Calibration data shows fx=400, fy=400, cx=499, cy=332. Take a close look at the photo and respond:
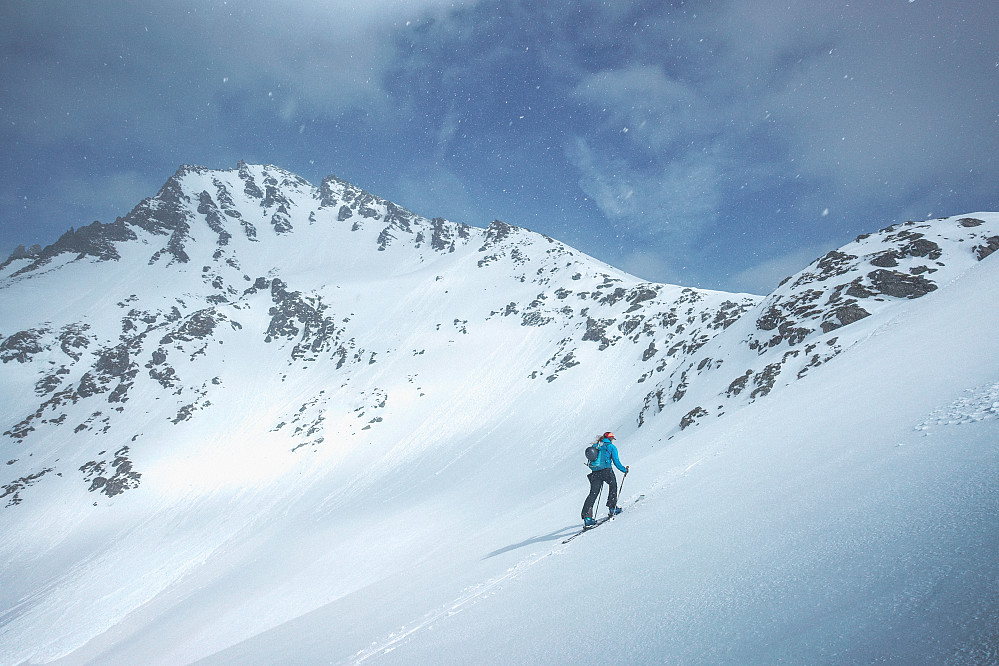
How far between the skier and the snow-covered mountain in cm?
62

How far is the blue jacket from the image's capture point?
25.0 feet

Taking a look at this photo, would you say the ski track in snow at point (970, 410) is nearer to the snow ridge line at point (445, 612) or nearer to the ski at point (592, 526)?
the ski at point (592, 526)

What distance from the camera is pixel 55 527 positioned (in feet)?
150

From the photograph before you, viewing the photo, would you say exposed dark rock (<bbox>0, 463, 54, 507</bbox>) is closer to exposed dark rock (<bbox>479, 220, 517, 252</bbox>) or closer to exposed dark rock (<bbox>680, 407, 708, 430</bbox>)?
exposed dark rock (<bbox>680, 407, 708, 430</bbox>)

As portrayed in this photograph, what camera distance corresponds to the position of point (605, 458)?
771 cm

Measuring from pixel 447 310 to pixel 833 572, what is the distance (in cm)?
8216

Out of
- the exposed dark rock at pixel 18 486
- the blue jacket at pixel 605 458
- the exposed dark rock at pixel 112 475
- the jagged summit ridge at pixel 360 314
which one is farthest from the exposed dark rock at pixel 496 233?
the blue jacket at pixel 605 458

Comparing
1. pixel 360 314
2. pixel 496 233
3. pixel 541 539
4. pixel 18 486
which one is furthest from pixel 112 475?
pixel 496 233

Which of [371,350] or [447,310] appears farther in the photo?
[447,310]

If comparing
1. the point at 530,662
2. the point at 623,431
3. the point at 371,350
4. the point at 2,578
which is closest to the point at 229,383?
the point at 371,350

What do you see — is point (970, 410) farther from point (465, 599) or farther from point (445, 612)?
point (445, 612)

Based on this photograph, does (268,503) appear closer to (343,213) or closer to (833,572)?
(833,572)

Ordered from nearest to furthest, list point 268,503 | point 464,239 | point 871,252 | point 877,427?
1. point 877,427
2. point 871,252
3. point 268,503
4. point 464,239

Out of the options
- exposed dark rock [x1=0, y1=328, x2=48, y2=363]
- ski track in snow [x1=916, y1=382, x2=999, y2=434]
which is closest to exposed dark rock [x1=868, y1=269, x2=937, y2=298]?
ski track in snow [x1=916, y1=382, x2=999, y2=434]
